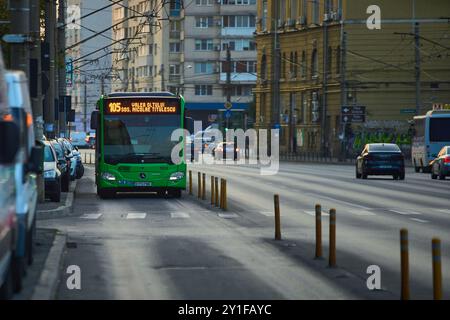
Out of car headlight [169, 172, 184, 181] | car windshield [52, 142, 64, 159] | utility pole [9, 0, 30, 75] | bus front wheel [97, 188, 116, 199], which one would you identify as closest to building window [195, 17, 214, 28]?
car windshield [52, 142, 64, 159]

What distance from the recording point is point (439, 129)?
223 ft

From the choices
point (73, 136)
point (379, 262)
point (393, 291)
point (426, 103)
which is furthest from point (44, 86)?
point (73, 136)

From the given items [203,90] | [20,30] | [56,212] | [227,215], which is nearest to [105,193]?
[227,215]

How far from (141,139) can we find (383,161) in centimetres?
1996

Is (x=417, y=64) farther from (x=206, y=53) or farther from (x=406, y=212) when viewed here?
(x=206, y=53)

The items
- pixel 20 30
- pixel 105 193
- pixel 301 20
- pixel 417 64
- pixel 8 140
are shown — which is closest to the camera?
pixel 8 140

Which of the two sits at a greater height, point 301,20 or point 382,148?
point 301,20

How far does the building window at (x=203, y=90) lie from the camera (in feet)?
487

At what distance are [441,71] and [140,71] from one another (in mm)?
68429

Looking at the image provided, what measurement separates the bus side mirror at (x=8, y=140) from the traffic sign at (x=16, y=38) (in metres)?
15.5

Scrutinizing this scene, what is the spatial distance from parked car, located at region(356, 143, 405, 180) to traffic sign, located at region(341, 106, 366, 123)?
24524 millimetres

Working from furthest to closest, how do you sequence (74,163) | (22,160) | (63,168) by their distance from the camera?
(74,163)
(63,168)
(22,160)

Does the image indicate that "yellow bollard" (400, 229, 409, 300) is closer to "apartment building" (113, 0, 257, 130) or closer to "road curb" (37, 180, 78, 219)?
"road curb" (37, 180, 78, 219)

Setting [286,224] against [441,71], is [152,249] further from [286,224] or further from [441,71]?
[441,71]
